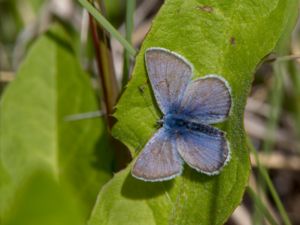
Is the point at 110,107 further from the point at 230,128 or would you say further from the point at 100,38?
the point at 230,128

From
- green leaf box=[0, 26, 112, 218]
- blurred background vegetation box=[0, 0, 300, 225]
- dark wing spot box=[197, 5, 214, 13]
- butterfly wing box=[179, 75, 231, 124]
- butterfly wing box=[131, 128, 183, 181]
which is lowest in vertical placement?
blurred background vegetation box=[0, 0, 300, 225]

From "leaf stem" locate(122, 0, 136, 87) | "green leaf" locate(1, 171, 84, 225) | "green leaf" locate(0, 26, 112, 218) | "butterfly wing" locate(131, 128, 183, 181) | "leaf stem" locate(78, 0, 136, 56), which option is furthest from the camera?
"green leaf" locate(0, 26, 112, 218)

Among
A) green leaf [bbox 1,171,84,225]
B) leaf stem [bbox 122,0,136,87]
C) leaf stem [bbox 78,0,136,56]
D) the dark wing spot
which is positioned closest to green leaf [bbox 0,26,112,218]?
leaf stem [bbox 122,0,136,87]

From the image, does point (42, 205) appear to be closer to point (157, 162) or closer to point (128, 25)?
point (157, 162)

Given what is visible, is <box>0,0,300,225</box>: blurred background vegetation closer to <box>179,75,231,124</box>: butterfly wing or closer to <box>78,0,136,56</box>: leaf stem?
<box>78,0,136,56</box>: leaf stem

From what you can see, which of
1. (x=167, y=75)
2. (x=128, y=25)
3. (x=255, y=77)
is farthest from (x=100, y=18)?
(x=255, y=77)

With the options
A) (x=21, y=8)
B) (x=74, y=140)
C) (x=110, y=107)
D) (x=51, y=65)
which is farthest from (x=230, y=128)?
(x=21, y=8)

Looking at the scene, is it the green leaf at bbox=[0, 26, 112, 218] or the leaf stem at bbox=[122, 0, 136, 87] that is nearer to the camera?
the leaf stem at bbox=[122, 0, 136, 87]

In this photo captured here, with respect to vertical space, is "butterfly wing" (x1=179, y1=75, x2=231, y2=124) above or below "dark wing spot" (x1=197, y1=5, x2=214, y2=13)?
below
